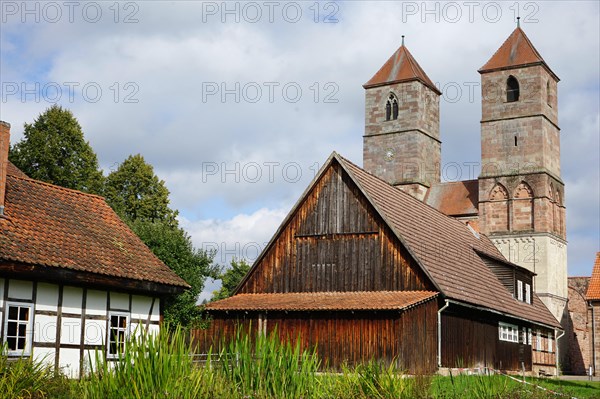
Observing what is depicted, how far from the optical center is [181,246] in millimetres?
35719

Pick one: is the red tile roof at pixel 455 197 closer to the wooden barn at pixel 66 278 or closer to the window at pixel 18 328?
the wooden barn at pixel 66 278

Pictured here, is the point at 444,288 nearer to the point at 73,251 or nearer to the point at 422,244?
the point at 422,244

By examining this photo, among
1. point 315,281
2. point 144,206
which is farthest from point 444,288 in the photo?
point 144,206

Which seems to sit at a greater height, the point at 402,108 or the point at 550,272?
the point at 402,108

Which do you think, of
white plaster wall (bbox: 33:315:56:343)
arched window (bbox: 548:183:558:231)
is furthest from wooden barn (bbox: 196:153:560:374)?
arched window (bbox: 548:183:558:231)

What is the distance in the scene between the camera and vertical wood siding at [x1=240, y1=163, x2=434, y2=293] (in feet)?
97.8

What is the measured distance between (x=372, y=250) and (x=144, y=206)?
1127 inches

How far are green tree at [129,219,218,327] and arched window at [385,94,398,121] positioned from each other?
43155 mm

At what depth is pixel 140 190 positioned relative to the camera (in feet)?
188

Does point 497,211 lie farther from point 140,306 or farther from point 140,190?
point 140,306

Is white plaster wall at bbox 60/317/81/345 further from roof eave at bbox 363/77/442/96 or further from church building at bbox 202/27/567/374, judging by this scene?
roof eave at bbox 363/77/442/96

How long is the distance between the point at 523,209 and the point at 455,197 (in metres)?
7.00

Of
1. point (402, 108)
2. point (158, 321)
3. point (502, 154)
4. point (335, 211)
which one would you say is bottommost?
point (158, 321)

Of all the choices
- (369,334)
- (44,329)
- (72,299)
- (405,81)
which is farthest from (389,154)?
(44,329)
